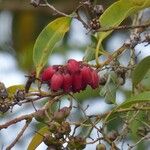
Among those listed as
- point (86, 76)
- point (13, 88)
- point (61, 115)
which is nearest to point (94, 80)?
point (86, 76)

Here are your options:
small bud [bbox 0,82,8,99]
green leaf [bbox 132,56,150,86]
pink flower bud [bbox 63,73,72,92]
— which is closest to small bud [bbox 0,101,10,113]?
small bud [bbox 0,82,8,99]

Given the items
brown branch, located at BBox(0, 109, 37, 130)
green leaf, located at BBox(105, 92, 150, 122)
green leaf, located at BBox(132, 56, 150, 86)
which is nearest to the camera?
brown branch, located at BBox(0, 109, 37, 130)

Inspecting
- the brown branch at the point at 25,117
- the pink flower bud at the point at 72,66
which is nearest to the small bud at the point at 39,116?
the brown branch at the point at 25,117

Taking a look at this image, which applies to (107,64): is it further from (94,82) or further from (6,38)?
(6,38)

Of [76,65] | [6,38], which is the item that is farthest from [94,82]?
[6,38]

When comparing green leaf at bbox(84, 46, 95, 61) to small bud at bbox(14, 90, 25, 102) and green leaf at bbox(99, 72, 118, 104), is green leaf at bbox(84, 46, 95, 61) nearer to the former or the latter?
green leaf at bbox(99, 72, 118, 104)

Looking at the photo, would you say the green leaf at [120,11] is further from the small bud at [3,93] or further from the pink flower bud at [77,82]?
the small bud at [3,93]

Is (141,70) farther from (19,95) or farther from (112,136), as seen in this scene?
(19,95)
